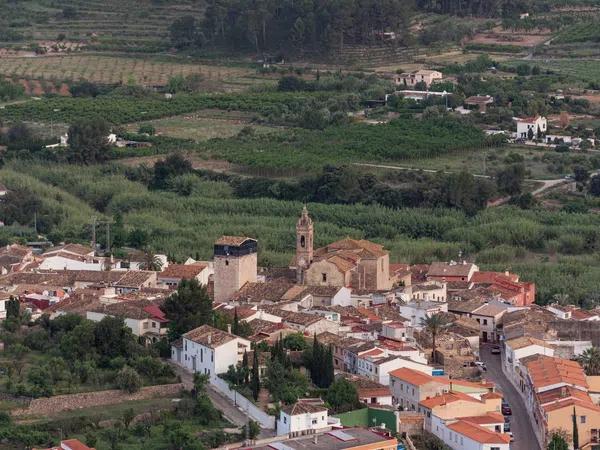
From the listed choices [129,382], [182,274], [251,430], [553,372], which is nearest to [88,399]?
[129,382]

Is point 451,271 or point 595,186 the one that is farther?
point 595,186

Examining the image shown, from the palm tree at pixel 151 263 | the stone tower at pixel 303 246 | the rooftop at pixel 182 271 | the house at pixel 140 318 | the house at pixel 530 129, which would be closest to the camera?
the house at pixel 140 318

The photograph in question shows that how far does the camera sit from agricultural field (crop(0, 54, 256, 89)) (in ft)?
295

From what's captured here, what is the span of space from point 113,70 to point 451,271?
42.0m

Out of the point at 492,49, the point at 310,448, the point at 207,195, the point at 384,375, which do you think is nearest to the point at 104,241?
the point at 207,195

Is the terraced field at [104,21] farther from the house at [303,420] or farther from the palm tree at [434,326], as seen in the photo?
the house at [303,420]

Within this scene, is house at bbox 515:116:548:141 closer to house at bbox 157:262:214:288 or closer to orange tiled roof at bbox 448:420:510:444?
house at bbox 157:262:214:288

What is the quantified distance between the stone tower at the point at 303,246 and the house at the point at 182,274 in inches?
94.9

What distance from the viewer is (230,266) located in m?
49.0

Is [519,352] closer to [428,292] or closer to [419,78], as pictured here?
[428,292]

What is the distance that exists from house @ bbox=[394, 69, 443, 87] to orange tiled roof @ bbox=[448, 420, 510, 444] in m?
44.4

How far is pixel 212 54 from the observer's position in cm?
9581

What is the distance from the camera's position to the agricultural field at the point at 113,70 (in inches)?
3538

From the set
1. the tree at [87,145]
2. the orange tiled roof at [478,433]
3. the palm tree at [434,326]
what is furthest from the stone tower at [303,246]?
the tree at [87,145]
